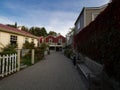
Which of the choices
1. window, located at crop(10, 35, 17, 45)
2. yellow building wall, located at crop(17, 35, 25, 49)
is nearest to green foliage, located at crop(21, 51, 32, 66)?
yellow building wall, located at crop(17, 35, 25, 49)

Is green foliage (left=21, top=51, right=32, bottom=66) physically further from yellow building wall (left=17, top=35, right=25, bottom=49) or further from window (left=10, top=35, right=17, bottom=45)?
window (left=10, top=35, right=17, bottom=45)

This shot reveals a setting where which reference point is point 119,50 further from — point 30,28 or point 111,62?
point 30,28

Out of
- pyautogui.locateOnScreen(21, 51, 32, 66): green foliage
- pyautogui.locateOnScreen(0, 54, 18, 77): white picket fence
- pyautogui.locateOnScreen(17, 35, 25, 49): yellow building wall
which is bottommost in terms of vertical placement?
pyautogui.locateOnScreen(21, 51, 32, 66): green foliage

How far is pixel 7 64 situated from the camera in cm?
823

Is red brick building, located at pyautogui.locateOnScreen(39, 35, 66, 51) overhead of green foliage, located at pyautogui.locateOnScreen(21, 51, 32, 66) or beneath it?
overhead

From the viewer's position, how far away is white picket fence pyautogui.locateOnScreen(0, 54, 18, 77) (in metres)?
7.77

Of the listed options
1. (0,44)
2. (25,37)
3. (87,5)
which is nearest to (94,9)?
(87,5)

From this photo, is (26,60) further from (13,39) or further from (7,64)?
(7,64)

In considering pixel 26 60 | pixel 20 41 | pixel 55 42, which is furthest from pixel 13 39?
pixel 55 42

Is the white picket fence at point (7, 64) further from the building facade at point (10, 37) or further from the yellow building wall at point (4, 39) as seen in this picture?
the building facade at point (10, 37)

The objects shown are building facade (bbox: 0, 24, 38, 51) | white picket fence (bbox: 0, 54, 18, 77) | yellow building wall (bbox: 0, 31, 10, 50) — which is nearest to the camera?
white picket fence (bbox: 0, 54, 18, 77)

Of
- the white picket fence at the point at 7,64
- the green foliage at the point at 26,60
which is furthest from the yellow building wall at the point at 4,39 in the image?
the white picket fence at the point at 7,64

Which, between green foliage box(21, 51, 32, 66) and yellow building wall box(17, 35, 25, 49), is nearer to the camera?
green foliage box(21, 51, 32, 66)

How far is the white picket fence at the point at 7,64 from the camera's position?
7.77 meters
